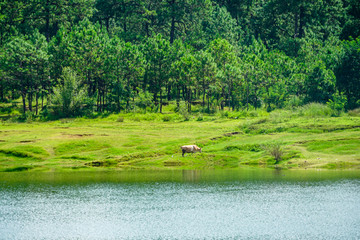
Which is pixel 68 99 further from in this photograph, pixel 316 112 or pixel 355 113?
pixel 355 113

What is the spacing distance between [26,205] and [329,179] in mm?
27783

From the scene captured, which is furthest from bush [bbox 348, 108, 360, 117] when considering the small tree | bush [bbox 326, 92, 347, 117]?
the small tree

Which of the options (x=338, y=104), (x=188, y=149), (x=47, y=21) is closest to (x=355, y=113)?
(x=338, y=104)

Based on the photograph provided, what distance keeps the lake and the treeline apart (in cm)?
5444

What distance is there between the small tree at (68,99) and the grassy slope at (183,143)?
57.3 ft

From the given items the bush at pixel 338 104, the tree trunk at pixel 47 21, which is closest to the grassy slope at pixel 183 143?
the bush at pixel 338 104

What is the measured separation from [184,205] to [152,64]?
271 feet

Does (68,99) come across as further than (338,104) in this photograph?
Yes

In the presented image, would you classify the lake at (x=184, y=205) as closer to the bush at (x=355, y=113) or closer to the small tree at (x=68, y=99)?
the bush at (x=355, y=113)

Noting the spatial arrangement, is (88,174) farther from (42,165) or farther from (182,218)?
(182,218)

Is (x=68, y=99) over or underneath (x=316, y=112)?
over

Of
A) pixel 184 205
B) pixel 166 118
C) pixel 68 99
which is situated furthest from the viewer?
pixel 68 99

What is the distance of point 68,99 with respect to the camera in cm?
10319

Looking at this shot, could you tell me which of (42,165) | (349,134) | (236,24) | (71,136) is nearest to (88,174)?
(42,165)
